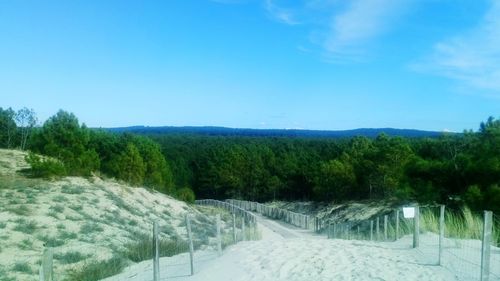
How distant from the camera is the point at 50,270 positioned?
28.9 ft

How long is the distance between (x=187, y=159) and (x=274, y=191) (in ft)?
91.6

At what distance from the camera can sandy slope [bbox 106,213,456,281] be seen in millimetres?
12570

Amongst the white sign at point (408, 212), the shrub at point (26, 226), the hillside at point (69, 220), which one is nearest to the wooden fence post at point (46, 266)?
the hillside at point (69, 220)

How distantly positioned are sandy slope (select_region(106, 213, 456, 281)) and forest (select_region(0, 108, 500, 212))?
1413 centimetres

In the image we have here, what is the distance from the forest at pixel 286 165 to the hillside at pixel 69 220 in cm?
262

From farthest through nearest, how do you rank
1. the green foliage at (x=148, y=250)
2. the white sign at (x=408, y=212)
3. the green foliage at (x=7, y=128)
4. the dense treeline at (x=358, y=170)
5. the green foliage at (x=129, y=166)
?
the green foliage at (x=7, y=128), the green foliage at (x=129, y=166), the dense treeline at (x=358, y=170), the green foliage at (x=148, y=250), the white sign at (x=408, y=212)

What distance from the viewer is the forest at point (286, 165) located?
105 ft

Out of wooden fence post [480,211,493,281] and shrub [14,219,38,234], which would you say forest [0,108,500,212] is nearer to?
shrub [14,219,38,234]

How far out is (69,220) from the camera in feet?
84.4

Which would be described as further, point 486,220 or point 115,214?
point 115,214

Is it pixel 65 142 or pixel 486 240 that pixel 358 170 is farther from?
pixel 486 240

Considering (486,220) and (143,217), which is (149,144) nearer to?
(143,217)

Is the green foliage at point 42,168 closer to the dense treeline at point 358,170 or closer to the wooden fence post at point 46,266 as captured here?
the dense treeline at point 358,170

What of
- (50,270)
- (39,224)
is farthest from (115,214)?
(50,270)
